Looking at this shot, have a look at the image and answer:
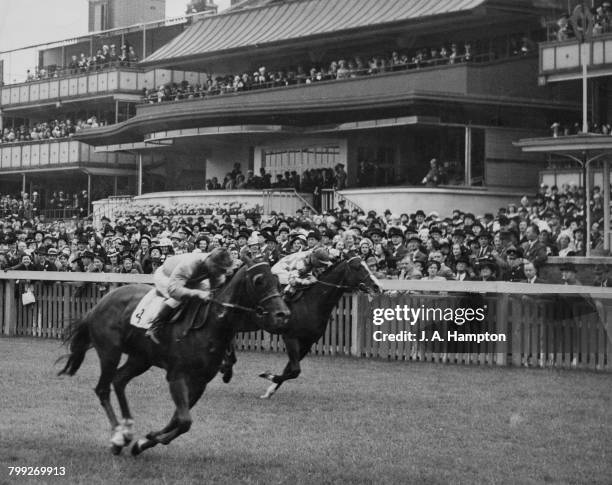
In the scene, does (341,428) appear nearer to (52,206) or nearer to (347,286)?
(347,286)

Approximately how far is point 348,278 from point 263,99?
26.5 meters

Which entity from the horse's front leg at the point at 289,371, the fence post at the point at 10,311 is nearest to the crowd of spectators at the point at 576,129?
the fence post at the point at 10,311

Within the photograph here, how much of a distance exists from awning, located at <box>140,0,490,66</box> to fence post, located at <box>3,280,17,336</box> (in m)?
18.1

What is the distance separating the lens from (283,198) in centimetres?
3528

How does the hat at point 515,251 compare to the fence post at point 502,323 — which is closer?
the fence post at point 502,323

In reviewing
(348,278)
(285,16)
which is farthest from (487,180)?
(348,278)

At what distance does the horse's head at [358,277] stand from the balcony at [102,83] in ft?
118

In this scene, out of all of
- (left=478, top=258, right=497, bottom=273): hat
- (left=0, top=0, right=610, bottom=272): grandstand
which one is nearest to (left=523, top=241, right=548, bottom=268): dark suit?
(left=478, top=258, right=497, bottom=273): hat

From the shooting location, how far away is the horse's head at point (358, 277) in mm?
15203

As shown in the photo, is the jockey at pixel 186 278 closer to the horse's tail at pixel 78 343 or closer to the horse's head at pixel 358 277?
the horse's tail at pixel 78 343

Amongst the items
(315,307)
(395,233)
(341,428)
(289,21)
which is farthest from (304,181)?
(341,428)

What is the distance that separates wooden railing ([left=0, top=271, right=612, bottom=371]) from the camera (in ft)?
53.2

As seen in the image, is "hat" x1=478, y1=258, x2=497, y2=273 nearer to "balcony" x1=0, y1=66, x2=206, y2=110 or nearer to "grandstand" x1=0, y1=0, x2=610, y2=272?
"grandstand" x1=0, y1=0, x2=610, y2=272

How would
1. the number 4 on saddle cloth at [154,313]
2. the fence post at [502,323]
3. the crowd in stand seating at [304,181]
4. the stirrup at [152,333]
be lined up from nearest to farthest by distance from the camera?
1. the number 4 on saddle cloth at [154,313]
2. the stirrup at [152,333]
3. the fence post at [502,323]
4. the crowd in stand seating at [304,181]
